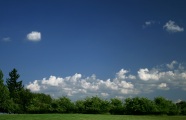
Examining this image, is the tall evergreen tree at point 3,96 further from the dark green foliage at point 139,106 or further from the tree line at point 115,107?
the dark green foliage at point 139,106

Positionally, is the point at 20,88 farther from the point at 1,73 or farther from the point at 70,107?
the point at 70,107

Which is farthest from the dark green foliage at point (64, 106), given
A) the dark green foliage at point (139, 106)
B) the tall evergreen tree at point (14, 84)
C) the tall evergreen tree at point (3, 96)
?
the tall evergreen tree at point (14, 84)

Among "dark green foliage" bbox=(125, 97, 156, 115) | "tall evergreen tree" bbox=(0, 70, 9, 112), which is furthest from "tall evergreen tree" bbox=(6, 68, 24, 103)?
"dark green foliage" bbox=(125, 97, 156, 115)

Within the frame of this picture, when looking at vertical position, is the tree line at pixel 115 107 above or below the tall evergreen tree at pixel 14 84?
below

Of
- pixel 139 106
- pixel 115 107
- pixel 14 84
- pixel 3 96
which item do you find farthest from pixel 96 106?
pixel 14 84

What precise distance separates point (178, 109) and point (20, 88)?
8756cm

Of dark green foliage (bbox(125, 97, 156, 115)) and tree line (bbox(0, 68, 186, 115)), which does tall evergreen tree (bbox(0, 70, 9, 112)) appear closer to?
tree line (bbox(0, 68, 186, 115))

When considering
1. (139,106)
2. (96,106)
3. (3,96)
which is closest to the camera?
(139,106)

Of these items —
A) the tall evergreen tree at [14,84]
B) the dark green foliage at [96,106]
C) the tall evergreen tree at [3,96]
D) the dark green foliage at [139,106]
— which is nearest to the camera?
the dark green foliage at [139,106]

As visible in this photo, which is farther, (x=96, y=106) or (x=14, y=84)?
(x=14, y=84)

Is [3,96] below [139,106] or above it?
above

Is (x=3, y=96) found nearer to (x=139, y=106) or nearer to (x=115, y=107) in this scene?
(x=115, y=107)

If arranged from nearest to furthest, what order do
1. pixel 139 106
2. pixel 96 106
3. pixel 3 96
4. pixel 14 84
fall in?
pixel 139 106, pixel 96 106, pixel 3 96, pixel 14 84

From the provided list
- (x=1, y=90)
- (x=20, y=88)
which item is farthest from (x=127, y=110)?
(x=20, y=88)
